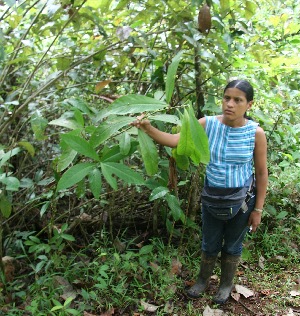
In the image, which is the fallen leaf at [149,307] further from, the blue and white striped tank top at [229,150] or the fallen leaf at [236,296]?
the blue and white striped tank top at [229,150]

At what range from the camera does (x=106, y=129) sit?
65.0 inches

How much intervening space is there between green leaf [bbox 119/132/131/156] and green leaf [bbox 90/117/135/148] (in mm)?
124

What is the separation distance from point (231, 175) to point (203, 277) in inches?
32.2

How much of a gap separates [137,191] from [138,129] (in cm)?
116

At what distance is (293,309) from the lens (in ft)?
8.60

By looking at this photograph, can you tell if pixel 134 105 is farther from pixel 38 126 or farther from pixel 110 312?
pixel 110 312

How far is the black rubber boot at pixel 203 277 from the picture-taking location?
104 inches

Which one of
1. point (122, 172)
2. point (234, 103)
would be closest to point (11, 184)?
point (122, 172)

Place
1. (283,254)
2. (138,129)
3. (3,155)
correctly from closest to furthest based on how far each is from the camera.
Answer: (138,129)
(3,155)
(283,254)

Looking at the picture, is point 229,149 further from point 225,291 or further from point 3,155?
point 3,155

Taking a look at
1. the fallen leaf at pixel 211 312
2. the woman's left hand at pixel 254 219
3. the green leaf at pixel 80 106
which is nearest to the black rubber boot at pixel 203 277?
the fallen leaf at pixel 211 312

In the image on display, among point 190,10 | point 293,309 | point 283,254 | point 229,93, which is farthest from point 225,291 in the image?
point 190,10

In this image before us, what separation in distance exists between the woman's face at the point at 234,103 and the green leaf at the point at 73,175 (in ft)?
2.84

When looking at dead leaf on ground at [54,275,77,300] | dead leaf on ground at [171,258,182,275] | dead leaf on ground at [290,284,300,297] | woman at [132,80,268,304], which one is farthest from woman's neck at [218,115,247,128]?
dead leaf on ground at [54,275,77,300]
